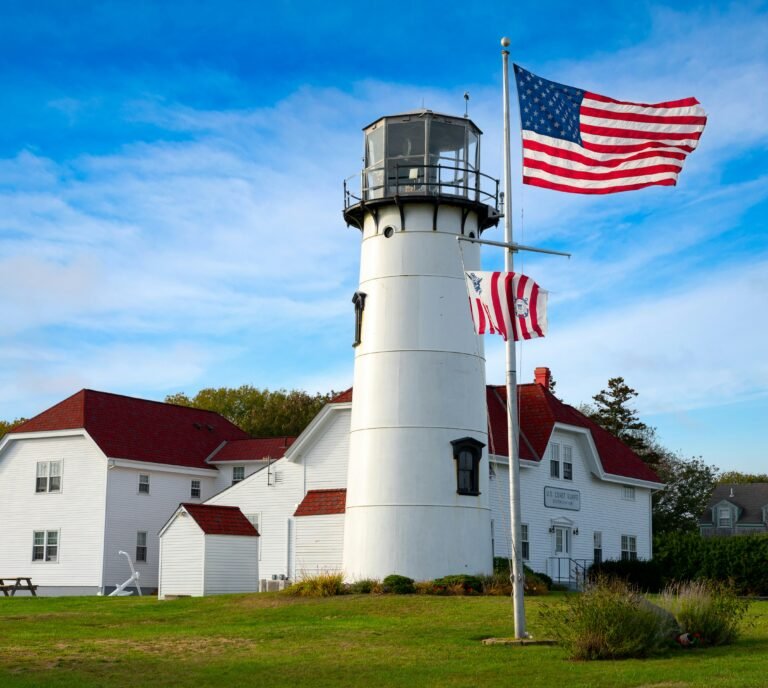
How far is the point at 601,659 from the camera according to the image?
671 inches

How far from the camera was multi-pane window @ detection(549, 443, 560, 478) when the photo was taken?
3938 centimetres

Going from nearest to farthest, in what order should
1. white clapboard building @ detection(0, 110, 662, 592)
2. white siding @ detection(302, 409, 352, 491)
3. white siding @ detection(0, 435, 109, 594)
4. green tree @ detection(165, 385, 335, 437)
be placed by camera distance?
white clapboard building @ detection(0, 110, 662, 592) < white siding @ detection(302, 409, 352, 491) < white siding @ detection(0, 435, 109, 594) < green tree @ detection(165, 385, 335, 437)

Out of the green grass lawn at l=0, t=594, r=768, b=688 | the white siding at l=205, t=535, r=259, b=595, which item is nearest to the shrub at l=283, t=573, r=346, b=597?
the green grass lawn at l=0, t=594, r=768, b=688

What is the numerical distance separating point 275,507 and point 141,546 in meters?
7.41

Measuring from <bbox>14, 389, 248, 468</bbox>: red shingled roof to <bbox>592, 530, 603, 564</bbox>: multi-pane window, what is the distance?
53.7 ft

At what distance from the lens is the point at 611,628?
670 inches

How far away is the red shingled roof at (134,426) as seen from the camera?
43.1 m

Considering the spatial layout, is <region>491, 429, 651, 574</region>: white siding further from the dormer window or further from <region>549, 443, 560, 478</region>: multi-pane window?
the dormer window

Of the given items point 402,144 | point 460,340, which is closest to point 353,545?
point 460,340

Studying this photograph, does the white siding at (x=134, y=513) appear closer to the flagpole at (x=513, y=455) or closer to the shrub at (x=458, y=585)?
the shrub at (x=458, y=585)

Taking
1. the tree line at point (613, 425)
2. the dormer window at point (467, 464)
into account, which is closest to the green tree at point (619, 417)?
the tree line at point (613, 425)

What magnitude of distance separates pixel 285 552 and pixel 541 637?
19.6 meters

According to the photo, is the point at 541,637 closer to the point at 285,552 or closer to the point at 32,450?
the point at 285,552

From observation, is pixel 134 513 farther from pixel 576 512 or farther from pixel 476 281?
pixel 476 281
